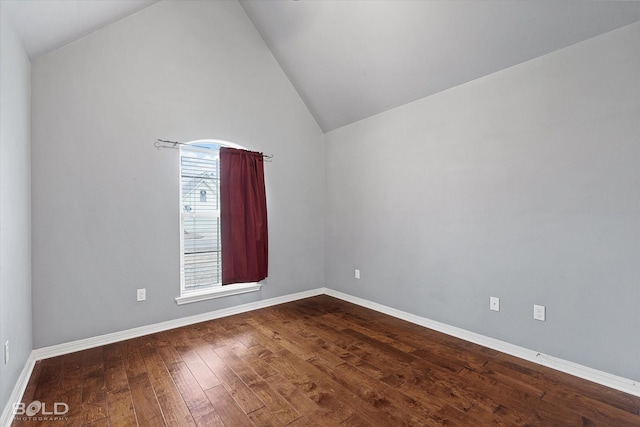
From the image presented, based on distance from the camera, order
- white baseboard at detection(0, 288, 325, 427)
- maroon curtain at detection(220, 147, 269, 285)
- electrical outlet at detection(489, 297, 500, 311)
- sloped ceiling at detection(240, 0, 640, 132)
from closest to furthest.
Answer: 1. white baseboard at detection(0, 288, 325, 427)
2. sloped ceiling at detection(240, 0, 640, 132)
3. electrical outlet at detection(489, 297, 500, 311)
4. maroon curtain at detection(220, 147, 269, 285)

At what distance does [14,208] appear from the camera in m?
1.90

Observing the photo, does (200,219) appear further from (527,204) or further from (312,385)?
(527,204)

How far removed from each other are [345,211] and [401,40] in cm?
210

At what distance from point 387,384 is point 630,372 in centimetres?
159

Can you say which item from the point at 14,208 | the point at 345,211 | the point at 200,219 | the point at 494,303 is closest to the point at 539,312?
the point at 494,303

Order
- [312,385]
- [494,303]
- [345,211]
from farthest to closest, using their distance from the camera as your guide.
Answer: [345,211]
[494,303]
[312,385]

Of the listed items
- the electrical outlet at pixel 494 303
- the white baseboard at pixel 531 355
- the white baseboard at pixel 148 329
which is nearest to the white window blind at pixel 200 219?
the white baseboard at pixel 148 329

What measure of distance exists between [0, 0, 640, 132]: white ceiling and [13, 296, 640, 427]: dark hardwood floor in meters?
2.42

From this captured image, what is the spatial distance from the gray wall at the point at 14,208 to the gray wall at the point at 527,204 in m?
3.18

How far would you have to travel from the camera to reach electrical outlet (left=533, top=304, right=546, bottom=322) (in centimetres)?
229

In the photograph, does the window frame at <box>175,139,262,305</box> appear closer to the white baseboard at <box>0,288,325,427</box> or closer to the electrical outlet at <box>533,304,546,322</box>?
the white baseboard at <box>0,288,325,427</box>

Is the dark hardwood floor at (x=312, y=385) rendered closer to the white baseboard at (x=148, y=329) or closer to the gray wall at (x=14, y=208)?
the white baseboard at (x=148, y=329)

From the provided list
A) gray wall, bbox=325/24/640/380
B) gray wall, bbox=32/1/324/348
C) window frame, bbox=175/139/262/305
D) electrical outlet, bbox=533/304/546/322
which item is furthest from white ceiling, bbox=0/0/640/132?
electrical outlet, bbox=533/304/546/322

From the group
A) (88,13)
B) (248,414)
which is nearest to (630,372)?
(248,414)
